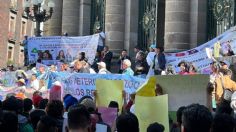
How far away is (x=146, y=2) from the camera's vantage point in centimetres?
2600

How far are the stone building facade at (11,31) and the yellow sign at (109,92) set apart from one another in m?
47.1

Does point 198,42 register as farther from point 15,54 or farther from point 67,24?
point 15,54

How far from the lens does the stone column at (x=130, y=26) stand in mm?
25453

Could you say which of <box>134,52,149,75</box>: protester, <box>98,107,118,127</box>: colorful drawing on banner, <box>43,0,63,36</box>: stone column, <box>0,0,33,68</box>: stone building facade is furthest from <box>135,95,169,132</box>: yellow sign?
<box>0,0,33,68</box>: stone building facade

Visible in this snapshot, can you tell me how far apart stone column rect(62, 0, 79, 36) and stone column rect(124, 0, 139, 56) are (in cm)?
332

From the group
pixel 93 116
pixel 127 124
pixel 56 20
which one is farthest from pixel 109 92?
pixel 56 20

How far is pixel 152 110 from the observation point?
740cm

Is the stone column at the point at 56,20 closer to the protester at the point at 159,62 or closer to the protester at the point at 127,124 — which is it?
the protester at the point at 159,62

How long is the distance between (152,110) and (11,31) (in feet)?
178

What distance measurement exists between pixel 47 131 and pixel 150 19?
19.3 metres

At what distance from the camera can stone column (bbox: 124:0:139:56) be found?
83.5 feet

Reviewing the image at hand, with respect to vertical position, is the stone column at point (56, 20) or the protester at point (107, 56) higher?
the stone column at point (56, 20)

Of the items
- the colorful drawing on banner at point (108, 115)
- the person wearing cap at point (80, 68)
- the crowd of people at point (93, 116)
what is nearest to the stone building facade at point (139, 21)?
the person wearing cap at point (80, 68)

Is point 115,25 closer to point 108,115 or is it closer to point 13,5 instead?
point 108,115
